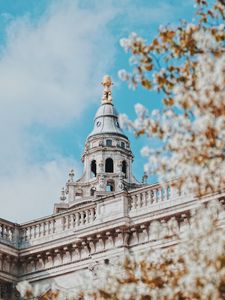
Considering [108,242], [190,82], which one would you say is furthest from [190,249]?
[108,242]

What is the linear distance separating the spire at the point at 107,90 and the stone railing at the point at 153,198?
101 feet

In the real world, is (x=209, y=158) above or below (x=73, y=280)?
below

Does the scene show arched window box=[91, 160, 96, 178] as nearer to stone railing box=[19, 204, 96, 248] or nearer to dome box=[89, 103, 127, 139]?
dome box=[89, 103, 127, 139]

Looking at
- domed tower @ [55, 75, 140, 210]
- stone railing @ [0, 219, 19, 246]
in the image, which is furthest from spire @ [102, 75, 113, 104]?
stone railing @ [0, 219, 19, 246]

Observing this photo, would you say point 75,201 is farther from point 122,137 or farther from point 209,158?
point 209,158

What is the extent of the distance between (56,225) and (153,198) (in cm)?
490

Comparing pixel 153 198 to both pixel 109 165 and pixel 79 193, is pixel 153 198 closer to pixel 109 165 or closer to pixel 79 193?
pixel 109 165

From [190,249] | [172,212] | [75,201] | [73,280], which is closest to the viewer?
[190,249]

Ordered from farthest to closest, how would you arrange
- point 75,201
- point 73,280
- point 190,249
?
1. point 75,201
2. point 73,280
3. point 190,249

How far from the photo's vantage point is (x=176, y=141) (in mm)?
16516

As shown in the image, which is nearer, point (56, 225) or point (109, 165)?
point (56, 225)

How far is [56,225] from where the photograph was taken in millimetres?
36469

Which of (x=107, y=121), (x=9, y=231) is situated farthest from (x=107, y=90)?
(x=9, y=231)

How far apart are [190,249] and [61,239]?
1917cm
